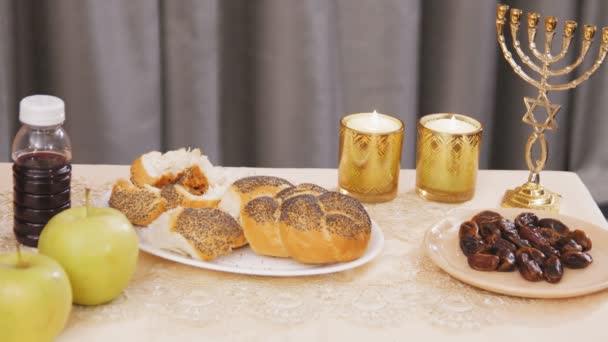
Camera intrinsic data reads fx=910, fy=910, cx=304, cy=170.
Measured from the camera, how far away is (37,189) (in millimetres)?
1072

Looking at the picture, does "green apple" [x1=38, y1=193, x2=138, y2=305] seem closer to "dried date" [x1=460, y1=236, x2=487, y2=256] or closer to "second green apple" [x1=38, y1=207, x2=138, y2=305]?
"second green apple" [x1=38, y1=207, x2=138, y2=305]

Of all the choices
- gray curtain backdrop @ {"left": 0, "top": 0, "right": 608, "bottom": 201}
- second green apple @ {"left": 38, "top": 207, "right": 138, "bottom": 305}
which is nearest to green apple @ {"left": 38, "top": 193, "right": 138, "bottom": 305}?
second green apple @ {"left": 38, "top": 207, "right": 138, "bottom": 305}

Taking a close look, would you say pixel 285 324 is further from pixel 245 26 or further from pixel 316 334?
pixel 245 26

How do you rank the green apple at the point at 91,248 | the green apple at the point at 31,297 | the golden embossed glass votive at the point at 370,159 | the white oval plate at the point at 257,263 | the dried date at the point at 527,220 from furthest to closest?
the golden embossed glass votive at the point at 370,159, the dried date at the point at 527,220, the white oval plate at the point at 257,263, the green apple at the point at 91,248, the green apple at the point at 31,297

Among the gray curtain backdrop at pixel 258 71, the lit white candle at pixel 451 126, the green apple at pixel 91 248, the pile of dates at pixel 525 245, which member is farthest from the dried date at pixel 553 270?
the gray curtain backdrop at pixel 258 71

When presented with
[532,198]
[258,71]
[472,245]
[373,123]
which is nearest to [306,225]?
[472,245]

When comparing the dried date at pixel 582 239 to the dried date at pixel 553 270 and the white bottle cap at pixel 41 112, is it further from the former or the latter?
the white bottle cap at pixel 41 112

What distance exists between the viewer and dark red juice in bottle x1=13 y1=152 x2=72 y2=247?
1.07 meters

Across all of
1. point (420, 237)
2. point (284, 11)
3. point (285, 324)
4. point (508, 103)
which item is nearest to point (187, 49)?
point (284, 11)

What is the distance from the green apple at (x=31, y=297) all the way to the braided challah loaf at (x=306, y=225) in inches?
10.3

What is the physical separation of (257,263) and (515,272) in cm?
30

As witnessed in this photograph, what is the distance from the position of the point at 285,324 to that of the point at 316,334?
0.12ft

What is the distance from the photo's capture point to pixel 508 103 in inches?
87.4

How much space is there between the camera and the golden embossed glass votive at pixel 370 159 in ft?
4.17
